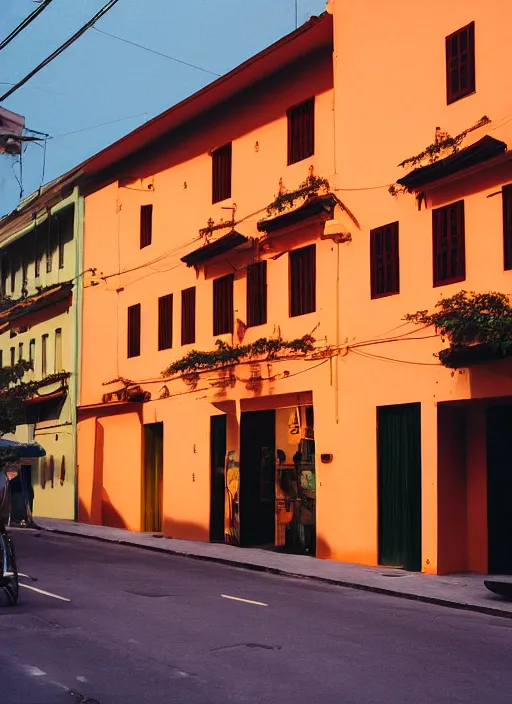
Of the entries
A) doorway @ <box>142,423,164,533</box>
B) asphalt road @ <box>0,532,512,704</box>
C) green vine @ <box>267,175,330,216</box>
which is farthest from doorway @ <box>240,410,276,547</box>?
asphalt road @ <box>0,532,512,704</box>

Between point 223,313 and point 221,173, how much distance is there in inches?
148

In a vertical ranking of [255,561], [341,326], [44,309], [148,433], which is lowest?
[255,561]

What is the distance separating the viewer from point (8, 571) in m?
13.6

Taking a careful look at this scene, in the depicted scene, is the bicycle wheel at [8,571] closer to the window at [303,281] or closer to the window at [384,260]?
the window at [384,260]

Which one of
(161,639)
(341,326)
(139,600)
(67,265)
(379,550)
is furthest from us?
(67,265)

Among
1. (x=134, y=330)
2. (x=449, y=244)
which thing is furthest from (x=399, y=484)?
(x=134, y=330)

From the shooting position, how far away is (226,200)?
2828cm

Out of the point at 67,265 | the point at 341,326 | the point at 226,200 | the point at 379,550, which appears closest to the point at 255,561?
the point at 379,550

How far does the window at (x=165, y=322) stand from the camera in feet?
102

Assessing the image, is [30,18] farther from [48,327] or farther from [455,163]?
[48,327]

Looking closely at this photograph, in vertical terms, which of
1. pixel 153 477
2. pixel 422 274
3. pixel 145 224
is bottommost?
pixel 153 477

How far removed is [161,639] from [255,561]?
457 inches

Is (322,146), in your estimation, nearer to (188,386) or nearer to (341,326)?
(341,326)

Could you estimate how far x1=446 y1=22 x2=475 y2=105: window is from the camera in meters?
20.1
